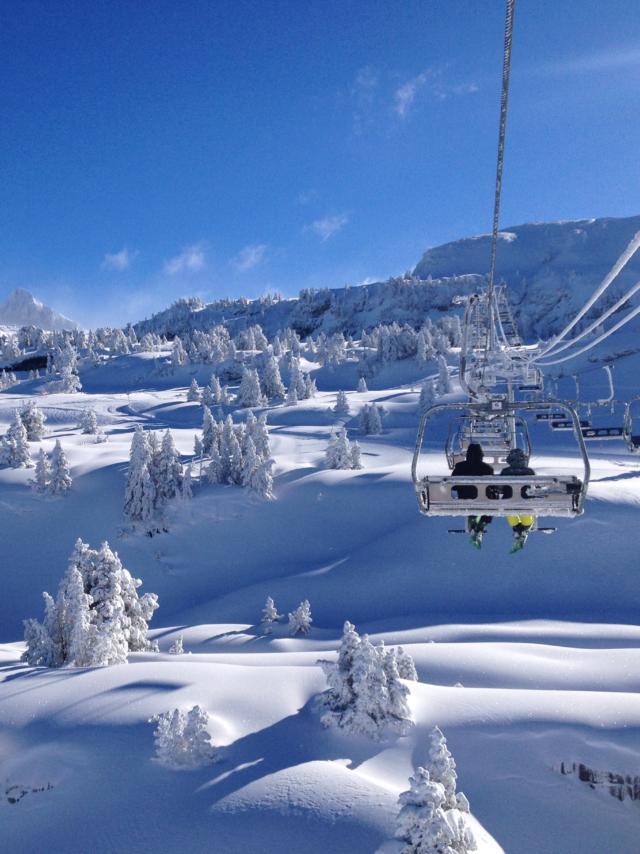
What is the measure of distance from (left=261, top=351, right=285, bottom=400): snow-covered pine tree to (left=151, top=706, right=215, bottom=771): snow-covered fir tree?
301 feet

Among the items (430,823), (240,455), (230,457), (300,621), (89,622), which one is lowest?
(300,621)

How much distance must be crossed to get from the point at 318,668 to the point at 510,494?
18.5m

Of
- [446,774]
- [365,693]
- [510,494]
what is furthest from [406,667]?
[510,494]

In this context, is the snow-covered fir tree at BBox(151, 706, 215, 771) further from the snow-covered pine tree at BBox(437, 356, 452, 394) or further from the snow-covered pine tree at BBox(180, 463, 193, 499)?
the snow-covered pine tree at BBox(437, 356, 452, 394)

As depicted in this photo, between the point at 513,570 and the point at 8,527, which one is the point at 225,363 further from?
the point at 513,570

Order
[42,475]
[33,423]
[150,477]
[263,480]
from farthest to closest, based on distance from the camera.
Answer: [33,423] → [42,475] → [263,480] → [150,477]

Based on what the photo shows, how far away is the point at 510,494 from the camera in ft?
19.7

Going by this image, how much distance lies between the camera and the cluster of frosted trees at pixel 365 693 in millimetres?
17234

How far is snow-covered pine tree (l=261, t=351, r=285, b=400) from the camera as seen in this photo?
351 ft

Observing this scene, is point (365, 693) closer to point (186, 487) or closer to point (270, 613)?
point (270, 613)

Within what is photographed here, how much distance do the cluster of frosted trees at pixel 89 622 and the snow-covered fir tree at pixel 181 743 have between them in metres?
11.1

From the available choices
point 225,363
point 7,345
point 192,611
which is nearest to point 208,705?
point 192,611

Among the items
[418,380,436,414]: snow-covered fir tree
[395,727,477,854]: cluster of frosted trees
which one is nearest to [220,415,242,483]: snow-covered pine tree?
[418,380,436,414]: snow-covered fir tree

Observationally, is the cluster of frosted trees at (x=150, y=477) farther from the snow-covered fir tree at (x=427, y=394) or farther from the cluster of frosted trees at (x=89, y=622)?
the snow-covered fir tree at (x=427, y=394)
